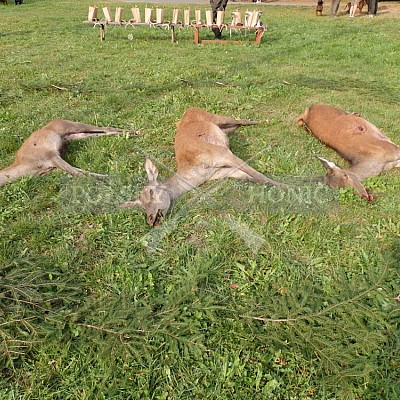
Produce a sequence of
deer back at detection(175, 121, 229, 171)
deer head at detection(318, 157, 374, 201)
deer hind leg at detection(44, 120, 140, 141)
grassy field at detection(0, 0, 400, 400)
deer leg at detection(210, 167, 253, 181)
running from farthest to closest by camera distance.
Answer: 1. deer hind leg at detection(44, 120, 140, 141)
2. deer back at detection(175, 121, 229, 171)
3. deer leg at detection(210, 167, 253, 181)
4. deer head at detection(318, 157, 374, 201)
5. grassy field at detection(0, 0, 400, 400)

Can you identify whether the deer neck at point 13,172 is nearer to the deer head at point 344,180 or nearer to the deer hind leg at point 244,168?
the deer hind leg at point 244,168

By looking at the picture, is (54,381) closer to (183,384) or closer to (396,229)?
(183,384)

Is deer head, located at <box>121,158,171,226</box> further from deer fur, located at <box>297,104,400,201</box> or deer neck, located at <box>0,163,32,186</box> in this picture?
deer fur, located at <box>297,104,400,201</box>

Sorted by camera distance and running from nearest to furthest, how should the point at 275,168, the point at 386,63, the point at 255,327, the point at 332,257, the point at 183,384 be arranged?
the point at 183,384, the point at 255,327, the point at 332,257, the point at 275,168, the point at 386,63

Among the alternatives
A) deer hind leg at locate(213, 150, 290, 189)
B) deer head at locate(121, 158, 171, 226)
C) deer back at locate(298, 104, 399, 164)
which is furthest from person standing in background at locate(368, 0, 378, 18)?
deer head at locate(121, 158, 171, 226)

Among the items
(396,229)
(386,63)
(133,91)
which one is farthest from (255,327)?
(386,63)

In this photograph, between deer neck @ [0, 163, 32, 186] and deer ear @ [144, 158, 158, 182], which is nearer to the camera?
deer ear @ [144, 158, 158, 182]

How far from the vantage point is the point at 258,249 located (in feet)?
12.4

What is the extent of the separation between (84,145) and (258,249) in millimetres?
3417

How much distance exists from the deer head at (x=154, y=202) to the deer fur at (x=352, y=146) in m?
1.89

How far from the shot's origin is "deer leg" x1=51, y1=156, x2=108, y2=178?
5123 mm

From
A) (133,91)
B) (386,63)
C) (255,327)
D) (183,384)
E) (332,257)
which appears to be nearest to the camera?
(183,384)

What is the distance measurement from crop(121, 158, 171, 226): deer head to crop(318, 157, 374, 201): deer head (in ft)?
6.18

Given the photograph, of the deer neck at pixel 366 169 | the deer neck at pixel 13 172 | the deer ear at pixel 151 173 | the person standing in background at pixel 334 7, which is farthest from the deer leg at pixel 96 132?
the person standing in background at pixel 334 7
